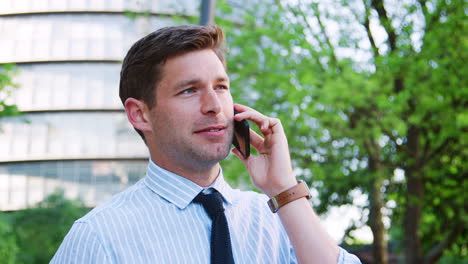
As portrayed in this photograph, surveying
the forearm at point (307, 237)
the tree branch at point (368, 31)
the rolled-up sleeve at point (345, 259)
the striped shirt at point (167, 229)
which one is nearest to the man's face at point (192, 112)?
the striped shirt at point (167, 229)

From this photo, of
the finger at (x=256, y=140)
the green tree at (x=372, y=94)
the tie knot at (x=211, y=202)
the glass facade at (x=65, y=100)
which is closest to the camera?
the tie knot at (x=211, y=202)

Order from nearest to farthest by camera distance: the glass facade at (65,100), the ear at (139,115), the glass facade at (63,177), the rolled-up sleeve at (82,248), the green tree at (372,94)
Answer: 1. the rolled-up sleeve at (82,248)
2. the ear at (139,115)
3. the green tree at (372,94)
4. the glass facade at (63,177)
5. the glass facade at (65,100)

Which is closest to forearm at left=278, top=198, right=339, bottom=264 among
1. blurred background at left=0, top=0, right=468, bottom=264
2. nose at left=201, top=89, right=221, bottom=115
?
nose at left=201, top=89, right=221, bottom=115

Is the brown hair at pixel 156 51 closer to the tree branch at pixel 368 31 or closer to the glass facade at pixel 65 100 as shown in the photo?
the tree branch at pixel 368 31

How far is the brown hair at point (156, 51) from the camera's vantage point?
2.09 m

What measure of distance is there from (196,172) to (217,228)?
0.22 meters

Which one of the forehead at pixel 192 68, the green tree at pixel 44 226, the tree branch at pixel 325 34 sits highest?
the tree branch at pixel 325 34

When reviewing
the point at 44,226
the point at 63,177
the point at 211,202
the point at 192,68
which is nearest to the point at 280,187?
the point at 211,202

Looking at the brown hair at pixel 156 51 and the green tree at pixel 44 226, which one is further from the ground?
the brown hair at pixel 156 51

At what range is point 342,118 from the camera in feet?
45.1

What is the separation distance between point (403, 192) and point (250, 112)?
49.5ft

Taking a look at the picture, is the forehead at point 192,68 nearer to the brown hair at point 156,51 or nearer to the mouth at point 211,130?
the brown hair at point 156,51

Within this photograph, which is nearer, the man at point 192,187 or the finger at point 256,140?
the man at point 192,187

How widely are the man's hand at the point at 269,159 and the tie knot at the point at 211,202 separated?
0.20 m
